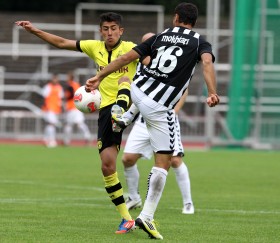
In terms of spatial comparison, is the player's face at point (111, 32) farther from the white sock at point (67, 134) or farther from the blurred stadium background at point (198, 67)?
the white sock at point (67, 134)

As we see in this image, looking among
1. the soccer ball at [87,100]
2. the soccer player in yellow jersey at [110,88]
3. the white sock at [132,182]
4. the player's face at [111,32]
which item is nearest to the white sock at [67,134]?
the white sock at [132,182]

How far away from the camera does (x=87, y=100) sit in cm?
1047

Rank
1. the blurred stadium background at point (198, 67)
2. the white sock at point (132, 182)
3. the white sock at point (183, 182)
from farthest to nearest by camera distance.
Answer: the blurred stadium background at point (198, 67) → the white sock at point (132, 182) → the white sock at point (183, 182)

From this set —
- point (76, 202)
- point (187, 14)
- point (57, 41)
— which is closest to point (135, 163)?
point (76, 202)

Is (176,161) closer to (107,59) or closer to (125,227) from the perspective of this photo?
(107,59)

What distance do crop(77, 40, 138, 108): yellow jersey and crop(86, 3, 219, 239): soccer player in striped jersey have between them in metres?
1.00

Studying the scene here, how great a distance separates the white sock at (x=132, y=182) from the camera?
1306 cm

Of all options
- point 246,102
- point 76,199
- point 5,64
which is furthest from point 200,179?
point 5,64

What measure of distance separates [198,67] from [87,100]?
89.1 ft

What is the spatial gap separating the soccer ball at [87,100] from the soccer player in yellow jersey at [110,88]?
0.61ft

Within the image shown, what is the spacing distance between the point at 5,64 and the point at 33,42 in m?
2.32

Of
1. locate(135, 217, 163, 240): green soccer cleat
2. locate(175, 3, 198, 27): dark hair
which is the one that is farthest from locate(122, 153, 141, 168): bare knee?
locate(175, 3, 198, 27): dark hair

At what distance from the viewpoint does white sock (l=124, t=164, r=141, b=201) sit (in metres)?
13.1

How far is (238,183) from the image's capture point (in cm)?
1805
